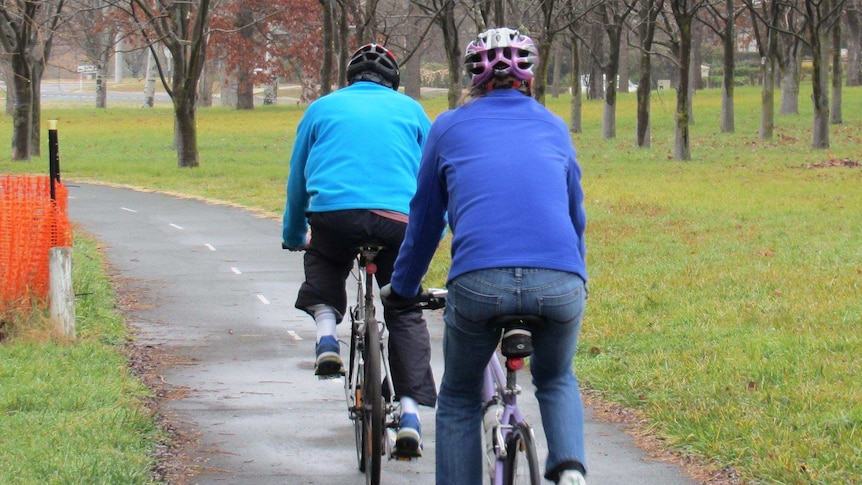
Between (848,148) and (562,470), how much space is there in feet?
91.2

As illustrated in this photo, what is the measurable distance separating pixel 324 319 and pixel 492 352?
165 centimetres

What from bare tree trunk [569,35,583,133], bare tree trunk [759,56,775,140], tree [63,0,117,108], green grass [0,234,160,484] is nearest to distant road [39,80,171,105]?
tree [63,0,117,108]

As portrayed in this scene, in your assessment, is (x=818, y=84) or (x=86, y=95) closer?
(x=818, y=84)

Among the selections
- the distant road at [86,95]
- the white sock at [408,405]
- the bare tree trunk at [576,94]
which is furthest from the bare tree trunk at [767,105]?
the distant road at [86,95]

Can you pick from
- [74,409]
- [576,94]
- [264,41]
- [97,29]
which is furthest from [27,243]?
[264,41]

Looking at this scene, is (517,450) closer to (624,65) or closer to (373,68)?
(373,68)

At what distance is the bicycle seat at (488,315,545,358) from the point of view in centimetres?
374

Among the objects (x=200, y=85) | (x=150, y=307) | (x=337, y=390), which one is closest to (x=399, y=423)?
(x=337, y=390)

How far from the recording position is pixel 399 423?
17.0ft

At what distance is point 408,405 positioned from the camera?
17.1 ft

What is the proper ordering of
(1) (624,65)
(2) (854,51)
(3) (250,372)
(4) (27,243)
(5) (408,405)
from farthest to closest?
(2) (854,51) → (1) (624,65) → (4) (27,243) → (3) (250,372) → (5) (408,405)

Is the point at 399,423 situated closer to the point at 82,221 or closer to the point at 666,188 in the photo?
the point at 82,221

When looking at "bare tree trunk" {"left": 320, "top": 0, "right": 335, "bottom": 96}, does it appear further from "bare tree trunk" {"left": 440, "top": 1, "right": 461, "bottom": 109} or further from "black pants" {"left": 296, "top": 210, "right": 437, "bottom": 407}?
"black pants" {"left": 296, "top": 210, "right": 437, "bottom": 407}

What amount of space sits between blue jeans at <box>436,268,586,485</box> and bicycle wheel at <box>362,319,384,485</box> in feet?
2.89
